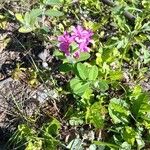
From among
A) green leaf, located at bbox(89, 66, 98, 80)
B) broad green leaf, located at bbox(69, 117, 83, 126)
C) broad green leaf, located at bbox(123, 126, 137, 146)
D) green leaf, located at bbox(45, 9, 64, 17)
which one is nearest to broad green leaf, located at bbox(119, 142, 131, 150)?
broad green leaf, located at bbox(123, 126, 137, 146)

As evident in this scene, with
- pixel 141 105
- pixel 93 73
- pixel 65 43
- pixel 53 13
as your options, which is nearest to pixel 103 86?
pixel 93 73

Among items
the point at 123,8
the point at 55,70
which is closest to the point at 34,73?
the point at 55,70

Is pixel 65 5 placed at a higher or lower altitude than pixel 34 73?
higher

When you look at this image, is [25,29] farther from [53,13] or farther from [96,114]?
[96,114]

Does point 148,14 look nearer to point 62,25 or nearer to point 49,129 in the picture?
point 62,25

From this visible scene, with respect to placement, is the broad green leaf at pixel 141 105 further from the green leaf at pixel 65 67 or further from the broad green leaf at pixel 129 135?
the green leaf at pixel 65 67
